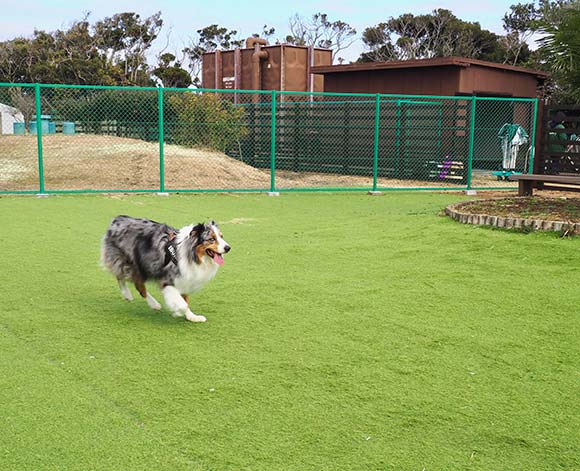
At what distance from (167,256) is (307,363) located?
140 cm

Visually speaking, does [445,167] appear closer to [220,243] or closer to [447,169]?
[447,169]

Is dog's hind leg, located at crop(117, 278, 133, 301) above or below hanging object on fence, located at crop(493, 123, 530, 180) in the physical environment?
below

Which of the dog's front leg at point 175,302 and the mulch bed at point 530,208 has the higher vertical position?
the mulch bed at point 530,208

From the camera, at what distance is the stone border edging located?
7594mm

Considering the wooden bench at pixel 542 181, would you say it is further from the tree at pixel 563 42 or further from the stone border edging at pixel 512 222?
the stone border edging at pixel 512 222

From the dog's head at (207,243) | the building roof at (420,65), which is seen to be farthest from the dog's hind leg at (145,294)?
the building roof at (420,65)

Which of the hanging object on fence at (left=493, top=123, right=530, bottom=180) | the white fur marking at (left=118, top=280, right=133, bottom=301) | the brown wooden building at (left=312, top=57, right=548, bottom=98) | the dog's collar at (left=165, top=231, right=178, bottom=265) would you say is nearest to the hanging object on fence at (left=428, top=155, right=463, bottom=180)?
the hanging object on fence at (left=493, top=123, right=530, bottom=180)

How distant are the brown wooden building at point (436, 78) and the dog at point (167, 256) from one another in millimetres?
14427

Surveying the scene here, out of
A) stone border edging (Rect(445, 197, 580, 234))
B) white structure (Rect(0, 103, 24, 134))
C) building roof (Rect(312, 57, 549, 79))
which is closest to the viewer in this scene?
stone border edging (Rect(445, 197, 580, 234))

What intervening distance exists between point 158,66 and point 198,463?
155 ft

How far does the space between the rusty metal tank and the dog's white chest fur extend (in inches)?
742

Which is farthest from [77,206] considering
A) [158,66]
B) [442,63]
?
[158,66]

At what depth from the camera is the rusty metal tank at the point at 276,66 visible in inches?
912

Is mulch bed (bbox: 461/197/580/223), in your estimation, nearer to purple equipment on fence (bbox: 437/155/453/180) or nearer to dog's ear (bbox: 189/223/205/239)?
dog's ear (bbox: 189/223/205/239)
